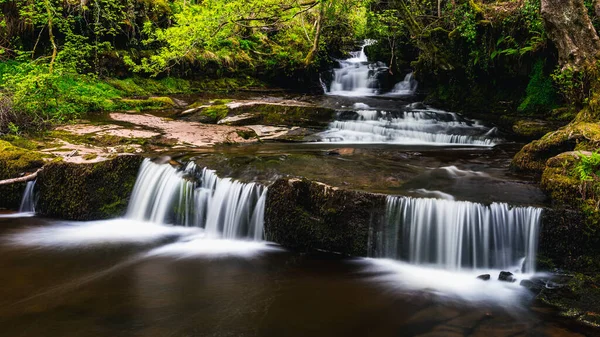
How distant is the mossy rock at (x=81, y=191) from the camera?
23.6ft

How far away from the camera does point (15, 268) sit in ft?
17.0

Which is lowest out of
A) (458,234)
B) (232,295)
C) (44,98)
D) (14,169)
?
(232,295)

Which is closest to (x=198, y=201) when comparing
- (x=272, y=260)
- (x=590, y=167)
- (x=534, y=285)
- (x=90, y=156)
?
(x=272, y=260)

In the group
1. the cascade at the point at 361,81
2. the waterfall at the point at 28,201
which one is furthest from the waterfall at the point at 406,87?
the waterfall at the point at 28,201

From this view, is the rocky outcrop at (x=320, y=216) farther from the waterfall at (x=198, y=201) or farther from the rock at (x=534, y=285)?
the rock at (x=534, y=285)

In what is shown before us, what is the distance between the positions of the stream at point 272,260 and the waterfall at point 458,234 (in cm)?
1

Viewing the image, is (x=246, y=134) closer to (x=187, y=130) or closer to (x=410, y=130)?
(x=187, y=130)

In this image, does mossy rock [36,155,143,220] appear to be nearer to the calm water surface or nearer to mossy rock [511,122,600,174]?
the calm water surface

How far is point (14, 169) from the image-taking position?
747 centimetres

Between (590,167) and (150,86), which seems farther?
(150,86)

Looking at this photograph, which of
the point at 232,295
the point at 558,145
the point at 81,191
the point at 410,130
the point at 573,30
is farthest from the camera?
the point at 410,130

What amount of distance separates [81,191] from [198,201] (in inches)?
86.2

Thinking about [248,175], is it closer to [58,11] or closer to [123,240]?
[123,240]

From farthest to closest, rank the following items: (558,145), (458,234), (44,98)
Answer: (44,98) < (558,145) < (458,234)
